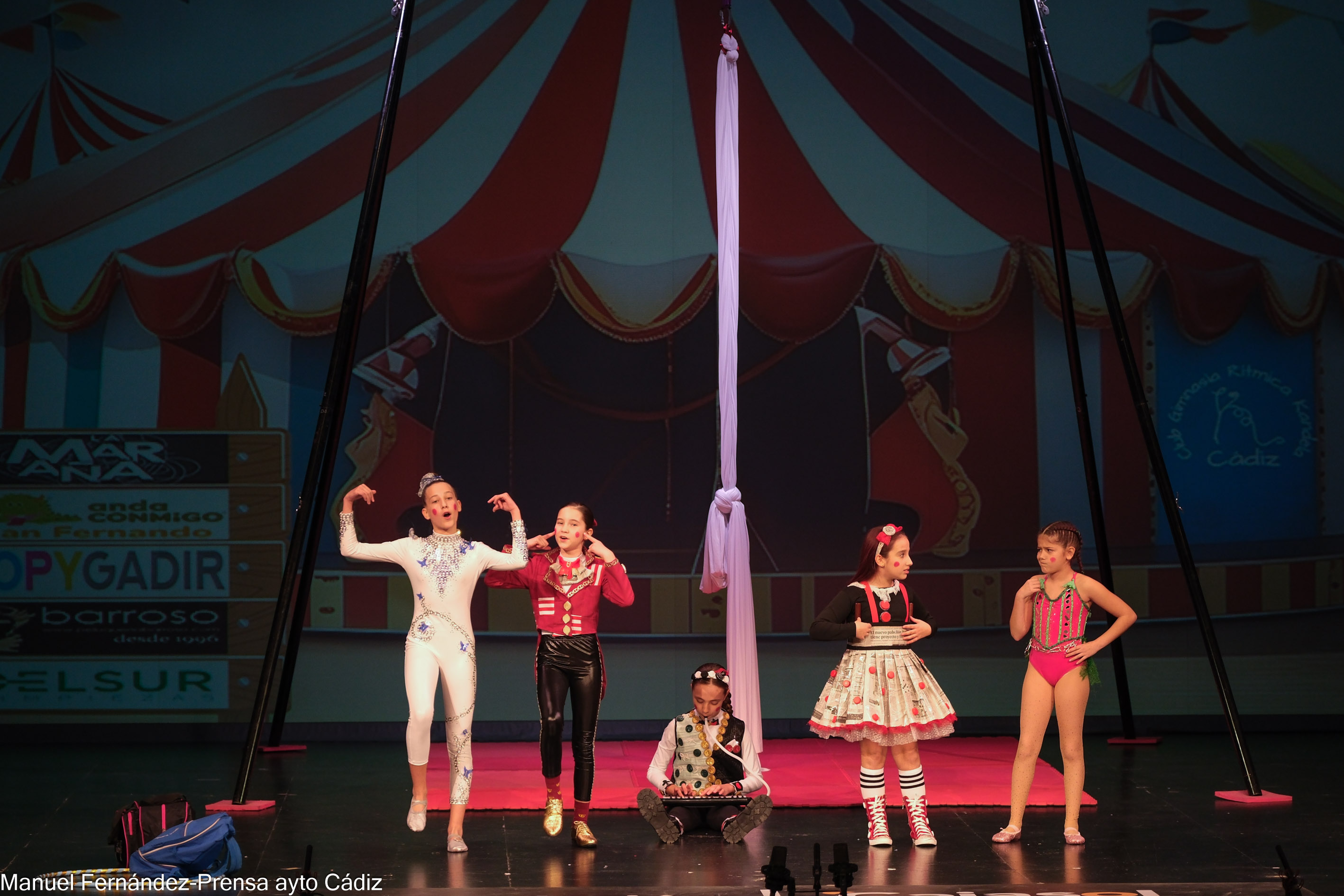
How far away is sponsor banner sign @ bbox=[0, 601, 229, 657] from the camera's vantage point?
7250 millimetres

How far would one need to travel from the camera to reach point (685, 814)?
5.08m

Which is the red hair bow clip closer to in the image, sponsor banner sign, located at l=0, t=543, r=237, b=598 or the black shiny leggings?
the black shiny leggings

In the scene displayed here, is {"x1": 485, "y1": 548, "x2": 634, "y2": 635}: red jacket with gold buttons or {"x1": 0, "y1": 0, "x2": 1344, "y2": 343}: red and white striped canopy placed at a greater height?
{"x1": 0, "y1": 0, "x2": 1344, "y2": 343}: red and white striped canopy

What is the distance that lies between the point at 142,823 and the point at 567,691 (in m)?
1.43

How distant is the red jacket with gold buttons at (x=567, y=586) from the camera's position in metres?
5.00

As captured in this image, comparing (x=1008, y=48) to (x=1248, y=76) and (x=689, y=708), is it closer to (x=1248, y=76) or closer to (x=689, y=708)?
(x=1248, y=76)

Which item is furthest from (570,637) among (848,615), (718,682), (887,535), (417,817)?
(887,535)

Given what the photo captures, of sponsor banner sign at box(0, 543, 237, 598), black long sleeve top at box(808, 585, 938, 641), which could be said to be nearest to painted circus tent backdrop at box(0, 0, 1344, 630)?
sponsor banner sign at box(0, 543, 237, 598)

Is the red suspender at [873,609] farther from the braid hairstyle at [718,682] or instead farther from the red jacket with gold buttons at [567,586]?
the red jacket with gold buttons at [567,586]

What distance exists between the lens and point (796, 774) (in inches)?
244

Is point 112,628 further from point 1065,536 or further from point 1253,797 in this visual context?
point 1253,797

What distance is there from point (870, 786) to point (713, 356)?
3048 mm

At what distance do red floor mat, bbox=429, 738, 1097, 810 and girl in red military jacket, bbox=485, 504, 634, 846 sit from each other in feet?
2.02

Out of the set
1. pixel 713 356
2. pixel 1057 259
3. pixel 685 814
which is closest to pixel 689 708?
pixel 713 356
